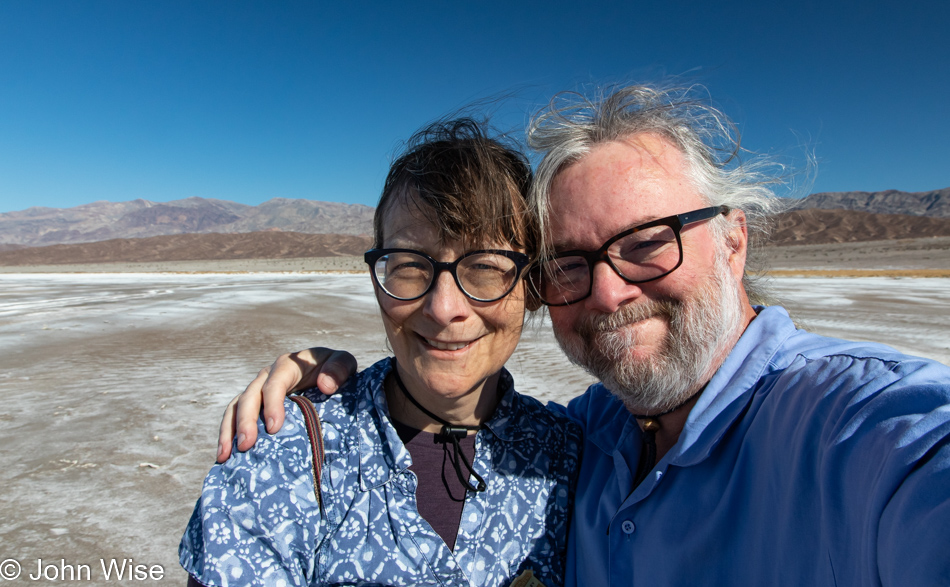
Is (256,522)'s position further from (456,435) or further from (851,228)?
(851,228)

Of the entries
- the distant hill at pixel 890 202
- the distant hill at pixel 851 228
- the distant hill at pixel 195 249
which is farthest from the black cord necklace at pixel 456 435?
the distant hill at pixel 890 202

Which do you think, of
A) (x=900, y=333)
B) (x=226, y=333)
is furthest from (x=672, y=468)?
(x=900, y=333)

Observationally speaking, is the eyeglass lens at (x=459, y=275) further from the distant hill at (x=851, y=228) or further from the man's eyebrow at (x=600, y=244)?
the distant hill at (x=851, y=228)

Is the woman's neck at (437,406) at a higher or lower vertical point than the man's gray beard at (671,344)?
lower

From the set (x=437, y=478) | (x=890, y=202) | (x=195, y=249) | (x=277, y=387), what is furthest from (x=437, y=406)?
(x=890, y=202)

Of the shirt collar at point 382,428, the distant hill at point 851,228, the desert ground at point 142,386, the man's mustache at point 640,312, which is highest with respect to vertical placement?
the distant hill at point 851,228

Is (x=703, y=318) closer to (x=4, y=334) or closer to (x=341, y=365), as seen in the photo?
(x=341, y=365)

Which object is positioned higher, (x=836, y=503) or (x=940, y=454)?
(x=940, y=454)
